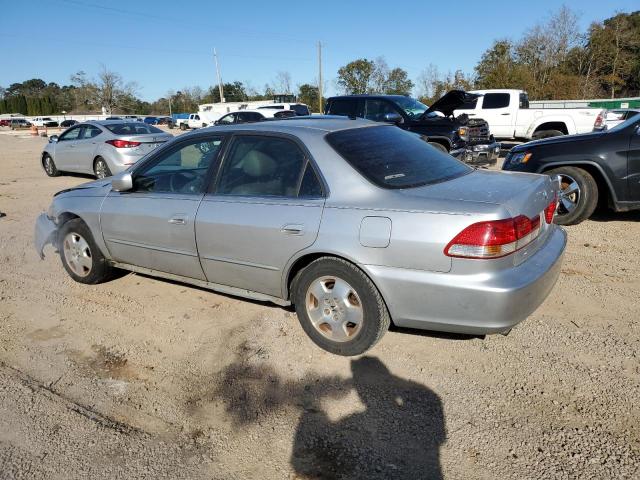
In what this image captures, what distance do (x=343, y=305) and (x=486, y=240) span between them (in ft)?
3.33

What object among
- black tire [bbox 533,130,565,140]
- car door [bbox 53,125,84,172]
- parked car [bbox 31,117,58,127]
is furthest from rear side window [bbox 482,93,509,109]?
parked car [bbox 31,117,58,127]

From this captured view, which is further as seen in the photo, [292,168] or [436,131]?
[436,131]

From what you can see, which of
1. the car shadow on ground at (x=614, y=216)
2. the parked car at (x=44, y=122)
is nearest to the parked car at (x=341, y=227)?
the car shadow on ground at (x=614, y=216)

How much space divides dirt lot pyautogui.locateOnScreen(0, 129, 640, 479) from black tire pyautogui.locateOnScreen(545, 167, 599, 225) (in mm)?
1910

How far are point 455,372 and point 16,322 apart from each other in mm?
3612

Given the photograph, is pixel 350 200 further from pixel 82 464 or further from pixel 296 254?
pixel 82 464

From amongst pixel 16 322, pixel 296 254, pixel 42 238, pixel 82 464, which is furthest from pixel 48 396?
pixel 42 238

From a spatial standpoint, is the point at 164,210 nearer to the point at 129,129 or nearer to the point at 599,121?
the point at 129,129

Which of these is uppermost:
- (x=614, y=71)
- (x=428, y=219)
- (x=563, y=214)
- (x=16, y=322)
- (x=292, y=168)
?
(x=614, y=71)

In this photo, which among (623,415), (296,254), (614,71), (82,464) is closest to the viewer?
(82,464)

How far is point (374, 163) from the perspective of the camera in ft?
11.0

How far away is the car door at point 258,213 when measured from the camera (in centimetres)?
330

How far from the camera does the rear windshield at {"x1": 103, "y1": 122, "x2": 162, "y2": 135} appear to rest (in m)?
11.3

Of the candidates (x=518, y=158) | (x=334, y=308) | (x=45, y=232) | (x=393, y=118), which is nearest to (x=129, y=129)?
(x=393, y=118)
